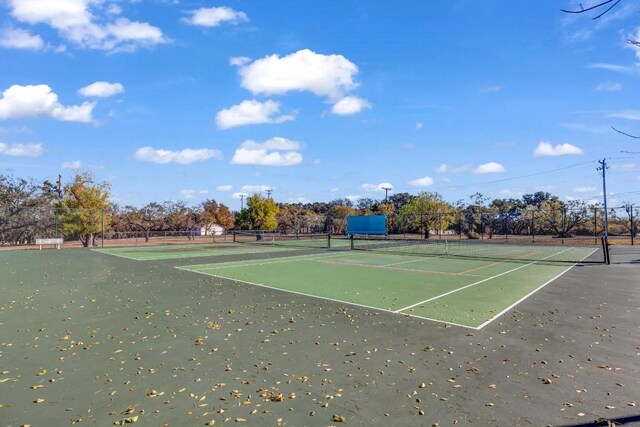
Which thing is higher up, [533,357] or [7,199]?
[7,199]

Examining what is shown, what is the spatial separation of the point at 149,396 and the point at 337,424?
232 cm

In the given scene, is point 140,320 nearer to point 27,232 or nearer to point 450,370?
point 450,370

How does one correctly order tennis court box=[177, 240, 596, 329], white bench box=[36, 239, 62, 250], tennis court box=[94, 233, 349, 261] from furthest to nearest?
white bench box=[36, 239, 62, 250] < tennis court box=[94, 233, 349, 261] < tennis court box=[177, 240, 596, 329]

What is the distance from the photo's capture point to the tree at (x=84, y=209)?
33.4m

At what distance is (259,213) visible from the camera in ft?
152

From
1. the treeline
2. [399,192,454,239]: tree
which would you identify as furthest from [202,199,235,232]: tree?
[399,192,454,239]: tree

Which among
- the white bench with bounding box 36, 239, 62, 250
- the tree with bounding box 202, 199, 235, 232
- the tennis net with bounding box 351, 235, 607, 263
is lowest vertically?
the tennis net with bounding box 351, 235, 607, 263

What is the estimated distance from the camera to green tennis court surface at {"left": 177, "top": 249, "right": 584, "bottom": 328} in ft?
31.6

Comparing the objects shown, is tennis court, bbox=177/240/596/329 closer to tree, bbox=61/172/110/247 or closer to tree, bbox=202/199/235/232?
tree, bbox=61/172/110/247

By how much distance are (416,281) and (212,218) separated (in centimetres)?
4233

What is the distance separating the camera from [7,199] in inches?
1575

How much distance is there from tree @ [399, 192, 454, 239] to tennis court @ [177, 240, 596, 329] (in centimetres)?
2092

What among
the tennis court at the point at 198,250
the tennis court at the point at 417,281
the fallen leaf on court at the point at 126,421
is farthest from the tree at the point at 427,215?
the fallen leaf on court at the point at 126,421

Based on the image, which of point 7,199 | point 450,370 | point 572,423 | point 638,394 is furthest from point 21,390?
point 7,199
